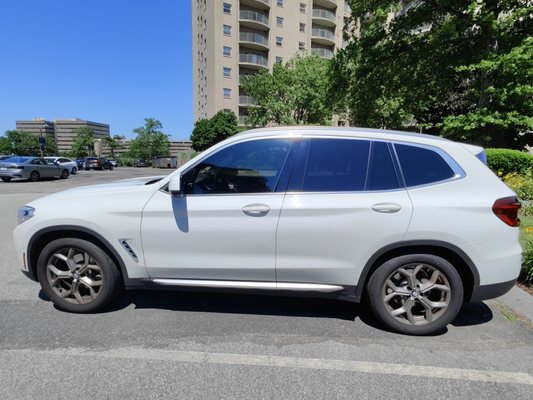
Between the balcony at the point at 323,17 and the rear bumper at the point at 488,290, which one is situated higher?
the balcony at the point at 323,17

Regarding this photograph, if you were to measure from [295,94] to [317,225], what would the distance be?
26.6 metres

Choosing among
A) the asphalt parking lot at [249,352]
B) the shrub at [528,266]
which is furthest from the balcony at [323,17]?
the asphalt parking lot at [249,352]

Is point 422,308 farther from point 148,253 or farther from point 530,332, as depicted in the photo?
point 148,253

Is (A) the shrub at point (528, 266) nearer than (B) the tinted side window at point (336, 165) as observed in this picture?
No

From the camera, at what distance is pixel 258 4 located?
5391cm

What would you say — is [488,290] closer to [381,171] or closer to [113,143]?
[381,171]

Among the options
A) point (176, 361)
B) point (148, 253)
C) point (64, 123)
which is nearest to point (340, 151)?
point (148, 253)

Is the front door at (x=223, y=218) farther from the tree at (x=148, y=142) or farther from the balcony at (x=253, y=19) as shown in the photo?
the tree at (x=148, y=142)

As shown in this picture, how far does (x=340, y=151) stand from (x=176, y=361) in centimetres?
224

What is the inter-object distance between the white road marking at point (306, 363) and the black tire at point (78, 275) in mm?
659

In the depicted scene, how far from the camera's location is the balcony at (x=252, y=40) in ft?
174

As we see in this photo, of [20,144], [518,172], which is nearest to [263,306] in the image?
[518,172]

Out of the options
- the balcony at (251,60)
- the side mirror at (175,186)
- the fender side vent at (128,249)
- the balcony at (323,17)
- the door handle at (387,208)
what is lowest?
the fender side vent at (128,249)

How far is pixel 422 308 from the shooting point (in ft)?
10.5
